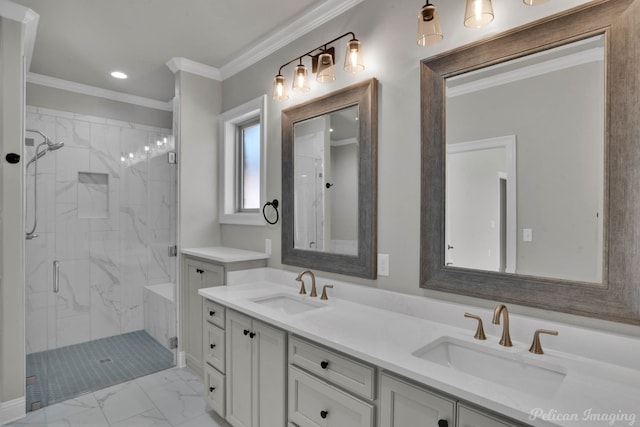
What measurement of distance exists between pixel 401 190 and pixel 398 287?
1.67 feet

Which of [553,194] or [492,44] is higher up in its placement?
[492,44]

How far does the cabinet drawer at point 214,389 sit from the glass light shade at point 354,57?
1978 millimetres

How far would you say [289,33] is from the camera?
94.9 inches

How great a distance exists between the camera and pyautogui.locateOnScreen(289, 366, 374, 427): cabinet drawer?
129cm

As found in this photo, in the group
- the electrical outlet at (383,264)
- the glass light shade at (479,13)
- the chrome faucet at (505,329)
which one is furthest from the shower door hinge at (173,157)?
the chrome faucet at (505,329)

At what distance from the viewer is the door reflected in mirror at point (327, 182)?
2.01 meters

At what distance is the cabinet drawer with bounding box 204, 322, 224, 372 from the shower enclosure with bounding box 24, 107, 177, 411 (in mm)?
996

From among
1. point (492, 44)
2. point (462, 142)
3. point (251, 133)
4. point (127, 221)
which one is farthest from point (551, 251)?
point (127, 221)

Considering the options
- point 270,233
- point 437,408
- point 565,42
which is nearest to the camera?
point 437,408

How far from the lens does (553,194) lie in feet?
4.25

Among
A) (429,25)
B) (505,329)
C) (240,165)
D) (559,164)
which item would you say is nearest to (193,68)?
(240,165)

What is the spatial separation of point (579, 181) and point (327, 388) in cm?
125

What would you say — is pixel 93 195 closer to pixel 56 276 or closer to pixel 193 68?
pixel 56 276

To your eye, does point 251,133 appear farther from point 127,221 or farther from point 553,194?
point 553,194
